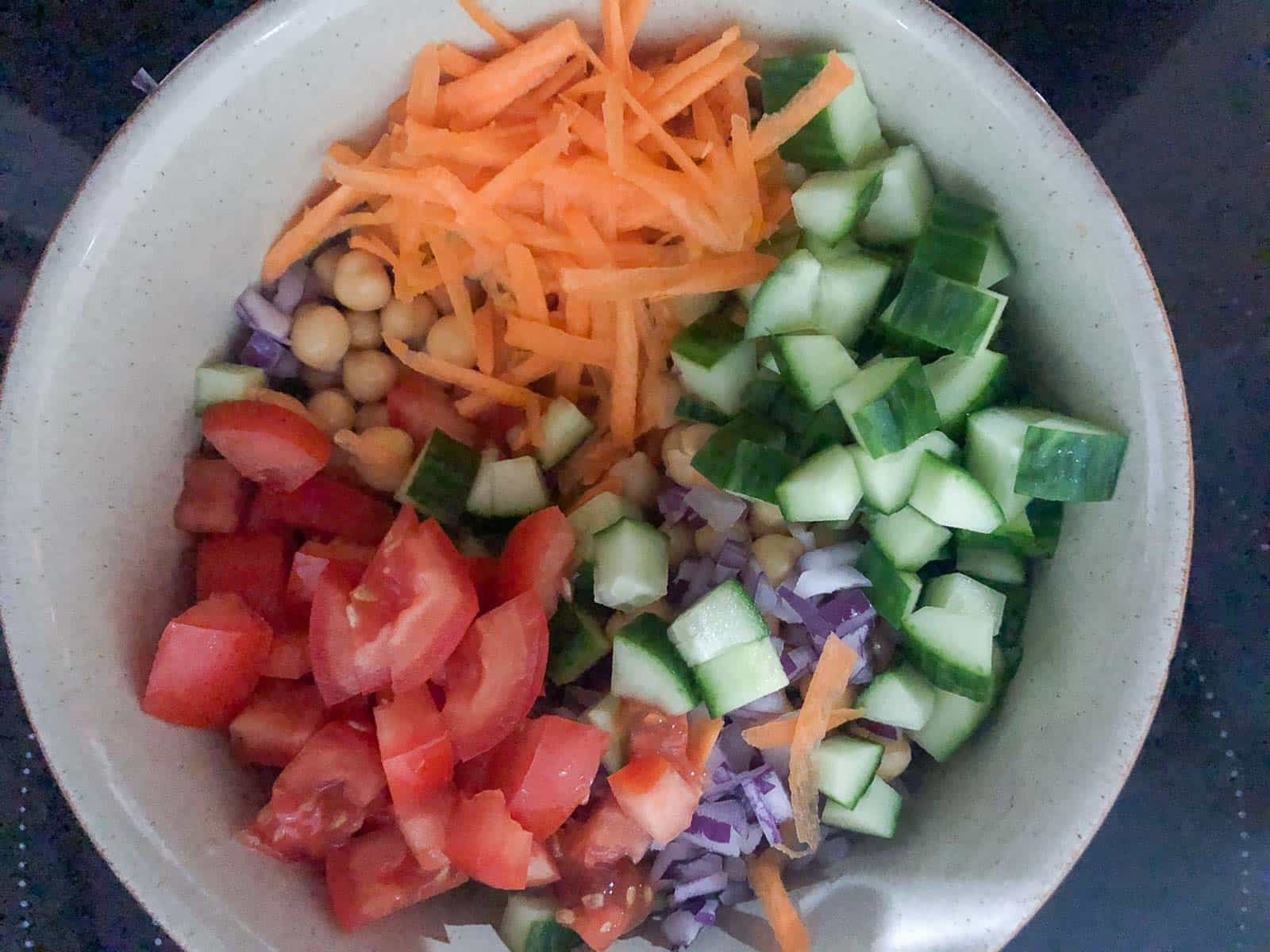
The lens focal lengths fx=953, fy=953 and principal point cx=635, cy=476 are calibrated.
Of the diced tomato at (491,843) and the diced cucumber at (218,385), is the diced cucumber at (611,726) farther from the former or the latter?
the diced cucumber at (218,385)

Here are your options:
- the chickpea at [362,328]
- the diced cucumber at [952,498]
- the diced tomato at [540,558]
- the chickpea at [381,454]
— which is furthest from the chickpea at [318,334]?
the diced cucumber at [952,498]

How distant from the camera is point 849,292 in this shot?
1.16 metres

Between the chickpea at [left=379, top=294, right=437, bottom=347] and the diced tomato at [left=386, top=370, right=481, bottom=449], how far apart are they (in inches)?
3.2

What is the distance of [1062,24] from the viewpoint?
143 cm

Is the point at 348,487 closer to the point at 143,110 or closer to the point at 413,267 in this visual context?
the point at 413,267

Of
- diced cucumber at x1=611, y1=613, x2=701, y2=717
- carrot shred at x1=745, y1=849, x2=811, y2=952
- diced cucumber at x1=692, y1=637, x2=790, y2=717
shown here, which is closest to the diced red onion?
diced cucumber at x1=611, y1=613, x2=701, y2=717

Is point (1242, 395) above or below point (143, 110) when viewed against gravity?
below

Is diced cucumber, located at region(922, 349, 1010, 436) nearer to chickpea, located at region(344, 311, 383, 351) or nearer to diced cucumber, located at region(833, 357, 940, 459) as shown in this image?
diced cucumber, located at region(833, 357, 940, 459)

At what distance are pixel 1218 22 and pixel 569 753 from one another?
1448 mm

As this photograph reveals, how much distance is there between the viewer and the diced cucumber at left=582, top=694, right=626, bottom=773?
3.96 feet

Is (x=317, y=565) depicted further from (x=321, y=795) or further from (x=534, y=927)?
(x=534, y=927)

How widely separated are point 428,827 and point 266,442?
1.74ft

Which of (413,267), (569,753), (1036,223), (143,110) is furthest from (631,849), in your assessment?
(143,110)

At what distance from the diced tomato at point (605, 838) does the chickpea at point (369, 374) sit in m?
0.66
